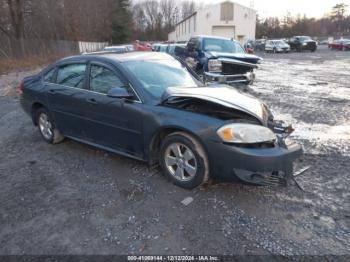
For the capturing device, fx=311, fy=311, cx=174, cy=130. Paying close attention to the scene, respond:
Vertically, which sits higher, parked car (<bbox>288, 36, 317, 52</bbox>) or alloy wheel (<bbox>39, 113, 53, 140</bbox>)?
parked car (<bbox>288, 36, 317, 52</bbox>)

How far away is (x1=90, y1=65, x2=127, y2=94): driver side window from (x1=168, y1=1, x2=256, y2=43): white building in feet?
159

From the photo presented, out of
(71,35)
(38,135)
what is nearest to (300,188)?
(38,135)

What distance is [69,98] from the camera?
15.5 feet

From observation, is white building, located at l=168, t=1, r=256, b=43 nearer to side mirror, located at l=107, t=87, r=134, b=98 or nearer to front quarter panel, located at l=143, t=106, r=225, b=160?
side mirror, located at l=107, t=87, r=134, b=98

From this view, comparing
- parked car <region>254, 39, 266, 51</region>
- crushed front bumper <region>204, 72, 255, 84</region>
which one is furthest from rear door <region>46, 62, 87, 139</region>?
parked car <region>254, 39, 266, 51</region>

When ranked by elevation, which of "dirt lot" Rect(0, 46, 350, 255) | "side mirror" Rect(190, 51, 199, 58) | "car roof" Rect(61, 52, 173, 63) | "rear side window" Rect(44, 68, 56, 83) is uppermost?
"car roof" Rect(61, 52, 173, 63)

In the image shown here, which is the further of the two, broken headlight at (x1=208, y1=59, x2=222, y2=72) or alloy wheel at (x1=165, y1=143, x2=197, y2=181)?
broken headlight at (x1=208, y1=59, x2=222, y2=72)

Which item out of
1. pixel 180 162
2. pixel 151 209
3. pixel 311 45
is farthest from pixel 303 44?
pixel 151 209

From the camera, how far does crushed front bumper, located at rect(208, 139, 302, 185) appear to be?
3.21m

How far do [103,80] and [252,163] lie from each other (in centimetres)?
241

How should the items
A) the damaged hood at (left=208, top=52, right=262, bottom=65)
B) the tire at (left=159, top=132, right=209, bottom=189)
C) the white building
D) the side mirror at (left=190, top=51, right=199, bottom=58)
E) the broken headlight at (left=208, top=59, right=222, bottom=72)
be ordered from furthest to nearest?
the white building
the side mirror at (left=190, top=51, right=199, bottom=58)
the damaged hood at (left=208, top=52, right=262, bottom=65)
the broken headlight at (left=208, top=59, right=222, bottom=72)
the tire at (left=159, top=132, right=209, bottom=189)

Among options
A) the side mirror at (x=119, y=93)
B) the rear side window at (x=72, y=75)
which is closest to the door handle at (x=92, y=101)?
the rear side window at (x=72, y=75)

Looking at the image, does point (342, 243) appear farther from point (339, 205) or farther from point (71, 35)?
point (71, 35)

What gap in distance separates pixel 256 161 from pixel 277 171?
0.33m
